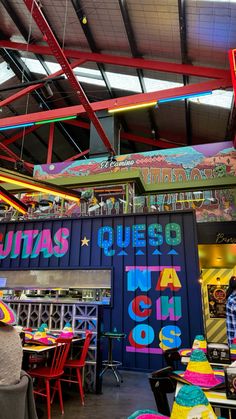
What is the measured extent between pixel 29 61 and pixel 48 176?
4837 mm

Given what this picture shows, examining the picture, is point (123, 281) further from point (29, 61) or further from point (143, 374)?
point (29, 61)

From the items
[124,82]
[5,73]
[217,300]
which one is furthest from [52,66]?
[217,300]

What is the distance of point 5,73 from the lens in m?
12.0

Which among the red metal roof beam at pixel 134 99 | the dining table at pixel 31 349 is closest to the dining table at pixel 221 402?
the dining table at pixel 31 349

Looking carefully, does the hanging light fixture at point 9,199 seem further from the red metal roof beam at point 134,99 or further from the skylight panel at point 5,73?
the skylight panel at point 5,73

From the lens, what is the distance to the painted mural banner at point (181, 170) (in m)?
7.39

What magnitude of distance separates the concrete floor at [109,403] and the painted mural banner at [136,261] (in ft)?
4.29

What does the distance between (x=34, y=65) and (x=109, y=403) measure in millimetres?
12342

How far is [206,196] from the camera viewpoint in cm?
765

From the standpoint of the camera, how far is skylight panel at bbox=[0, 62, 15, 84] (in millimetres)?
11656

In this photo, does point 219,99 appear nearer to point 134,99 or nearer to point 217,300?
point 134,99

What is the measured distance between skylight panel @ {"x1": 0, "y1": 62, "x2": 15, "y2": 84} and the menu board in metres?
11.7

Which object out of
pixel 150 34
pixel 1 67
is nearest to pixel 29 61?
pixel 1 67

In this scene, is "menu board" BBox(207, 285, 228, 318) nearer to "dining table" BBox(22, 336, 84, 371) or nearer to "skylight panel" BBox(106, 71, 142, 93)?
"dining table" BBox(22, 336, 84, 371)
